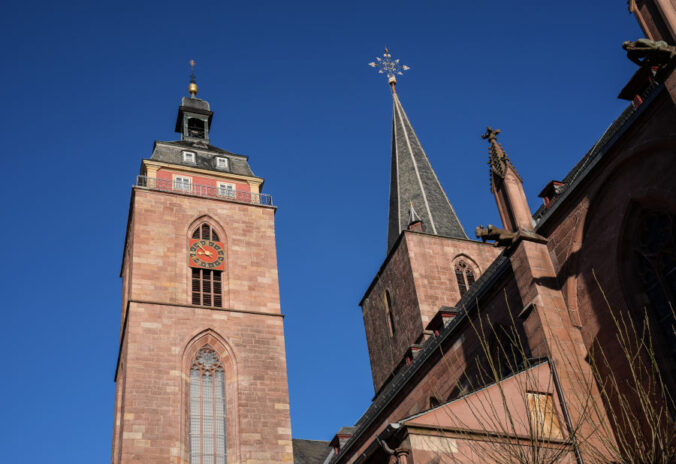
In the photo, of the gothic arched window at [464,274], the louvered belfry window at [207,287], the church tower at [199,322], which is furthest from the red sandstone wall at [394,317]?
the louvered belfry window at [207,287]

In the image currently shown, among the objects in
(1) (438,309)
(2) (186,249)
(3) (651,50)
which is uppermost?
(2) (186,249)

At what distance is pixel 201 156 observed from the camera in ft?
96.2

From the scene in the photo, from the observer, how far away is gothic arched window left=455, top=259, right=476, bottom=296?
27.4 meters

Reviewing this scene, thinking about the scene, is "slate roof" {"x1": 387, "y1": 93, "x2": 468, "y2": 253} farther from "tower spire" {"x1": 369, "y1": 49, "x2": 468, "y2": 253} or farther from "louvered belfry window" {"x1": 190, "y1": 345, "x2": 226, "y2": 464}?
"louvered belfry window" {"x1": 190, "y1": 345, "x2": 226, "y2": 464}

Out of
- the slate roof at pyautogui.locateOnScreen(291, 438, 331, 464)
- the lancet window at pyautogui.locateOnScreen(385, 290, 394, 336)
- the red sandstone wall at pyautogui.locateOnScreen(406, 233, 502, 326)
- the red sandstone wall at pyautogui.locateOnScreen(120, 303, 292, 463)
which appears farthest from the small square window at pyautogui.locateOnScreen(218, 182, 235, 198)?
the slate roof at pyautogui.locateOnScreen(291, 438, 331, 464)

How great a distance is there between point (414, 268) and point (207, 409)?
29.6 ft

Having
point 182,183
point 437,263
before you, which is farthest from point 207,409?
point 437,263

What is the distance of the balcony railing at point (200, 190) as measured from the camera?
26.9m

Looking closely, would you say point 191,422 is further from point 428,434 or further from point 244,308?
point 428,434

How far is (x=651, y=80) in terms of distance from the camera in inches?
463

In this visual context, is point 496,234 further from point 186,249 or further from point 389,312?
point 389,312

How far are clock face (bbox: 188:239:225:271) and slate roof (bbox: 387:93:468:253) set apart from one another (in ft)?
23.5

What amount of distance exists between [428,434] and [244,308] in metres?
14.2

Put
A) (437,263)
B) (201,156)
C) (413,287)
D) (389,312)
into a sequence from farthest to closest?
(201,156)
(389,312)
(437,263)
(413,287)
